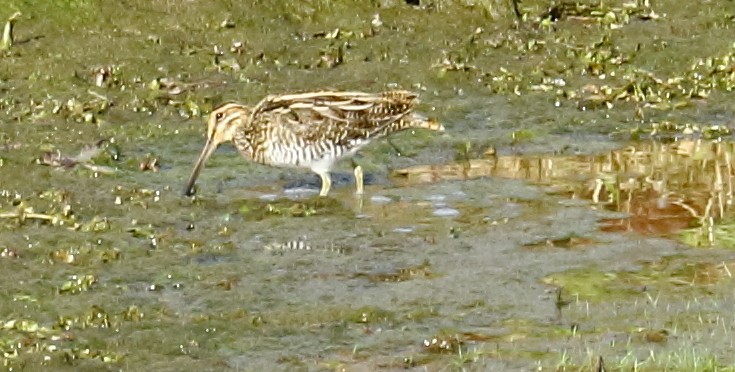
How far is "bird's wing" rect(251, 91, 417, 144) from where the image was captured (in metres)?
9.59

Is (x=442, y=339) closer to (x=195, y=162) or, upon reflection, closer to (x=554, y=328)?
(x=554, y=328)

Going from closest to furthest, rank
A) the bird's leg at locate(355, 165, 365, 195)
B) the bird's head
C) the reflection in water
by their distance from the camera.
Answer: the reflection in water < the bird's leg at locate(355, 165, 365, 195) < the bird's head

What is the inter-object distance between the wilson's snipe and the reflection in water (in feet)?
1.27

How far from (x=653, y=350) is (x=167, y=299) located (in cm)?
204

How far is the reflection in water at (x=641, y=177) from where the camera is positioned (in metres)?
9.06

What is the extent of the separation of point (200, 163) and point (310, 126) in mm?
610

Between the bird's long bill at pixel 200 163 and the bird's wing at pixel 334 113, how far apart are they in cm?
26

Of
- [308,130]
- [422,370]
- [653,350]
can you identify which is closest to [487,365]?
[422,370]

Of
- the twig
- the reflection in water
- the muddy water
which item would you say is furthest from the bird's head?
the twig

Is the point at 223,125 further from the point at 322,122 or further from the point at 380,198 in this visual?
the point at 380,198

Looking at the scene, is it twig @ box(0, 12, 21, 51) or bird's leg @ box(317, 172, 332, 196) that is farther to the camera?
twig @ box(0, 12, 21, 51)

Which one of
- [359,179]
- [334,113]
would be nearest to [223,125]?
[334,113]

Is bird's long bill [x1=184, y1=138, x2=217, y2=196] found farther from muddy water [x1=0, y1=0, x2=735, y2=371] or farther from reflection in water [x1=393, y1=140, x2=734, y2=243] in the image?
reflection in water [x1=393, y1=140, x2=734, y2=243]

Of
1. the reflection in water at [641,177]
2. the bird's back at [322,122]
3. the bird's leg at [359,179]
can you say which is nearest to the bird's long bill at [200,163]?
the bird's back at [322,122]
